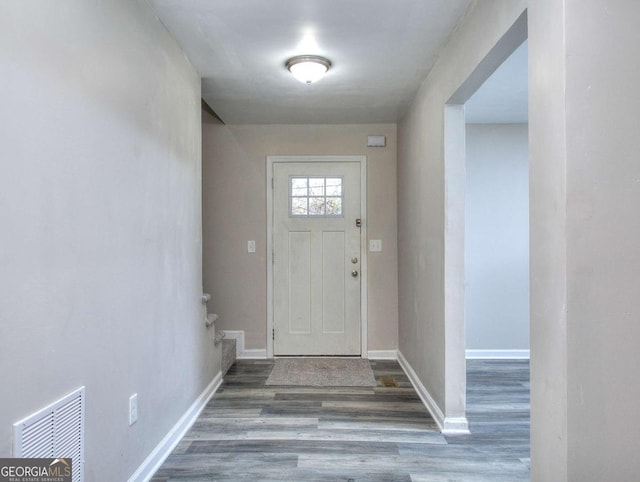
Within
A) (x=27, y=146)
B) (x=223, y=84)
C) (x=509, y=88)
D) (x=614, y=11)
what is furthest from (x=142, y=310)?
(x=509, y=88)

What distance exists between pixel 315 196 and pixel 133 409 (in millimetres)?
2510

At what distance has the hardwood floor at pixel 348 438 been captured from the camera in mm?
1882

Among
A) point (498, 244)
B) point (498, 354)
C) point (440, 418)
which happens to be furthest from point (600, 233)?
point (498, 354)

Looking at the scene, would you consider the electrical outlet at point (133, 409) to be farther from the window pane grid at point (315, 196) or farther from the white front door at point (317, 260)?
the window pane grid at point (315, 196)

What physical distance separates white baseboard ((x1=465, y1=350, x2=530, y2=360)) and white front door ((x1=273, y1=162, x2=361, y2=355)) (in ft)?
3.70

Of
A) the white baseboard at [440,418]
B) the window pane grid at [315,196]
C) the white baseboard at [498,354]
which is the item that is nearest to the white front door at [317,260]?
the window pane grid at [315,196]

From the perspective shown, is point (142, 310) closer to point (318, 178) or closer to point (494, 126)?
point (318, 178)

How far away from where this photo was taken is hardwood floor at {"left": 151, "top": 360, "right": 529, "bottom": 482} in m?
1.88

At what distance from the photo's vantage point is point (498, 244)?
366 cm

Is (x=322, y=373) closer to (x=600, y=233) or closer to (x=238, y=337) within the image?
(x=238, y=337)

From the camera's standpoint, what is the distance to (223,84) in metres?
2.73

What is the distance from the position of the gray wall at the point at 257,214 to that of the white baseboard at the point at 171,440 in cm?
106

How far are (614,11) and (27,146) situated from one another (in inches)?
69.0

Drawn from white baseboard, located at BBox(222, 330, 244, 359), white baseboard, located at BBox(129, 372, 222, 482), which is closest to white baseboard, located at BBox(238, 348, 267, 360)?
white baseboard, located at BBox(222, 330, 244, 359)
